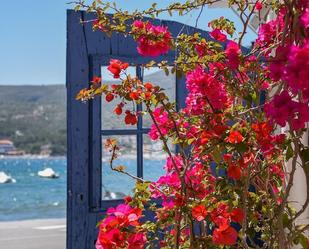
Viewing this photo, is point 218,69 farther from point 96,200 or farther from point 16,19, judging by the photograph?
point 16,19

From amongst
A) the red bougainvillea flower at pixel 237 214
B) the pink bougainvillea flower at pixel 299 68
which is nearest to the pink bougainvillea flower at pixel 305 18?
the pink bougainvillea flower at pixel 299 68

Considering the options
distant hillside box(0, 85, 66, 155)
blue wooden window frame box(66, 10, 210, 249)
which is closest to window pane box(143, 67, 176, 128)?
blue wooden window frame box(66, 10, 210, 249)

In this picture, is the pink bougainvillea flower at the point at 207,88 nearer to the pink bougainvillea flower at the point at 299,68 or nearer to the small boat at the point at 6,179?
the pink bougainvillea flower at the point at 299,68

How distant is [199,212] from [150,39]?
1.76ft

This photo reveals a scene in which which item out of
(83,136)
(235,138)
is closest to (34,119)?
(83,136)

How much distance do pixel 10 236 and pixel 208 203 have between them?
6.56 meters

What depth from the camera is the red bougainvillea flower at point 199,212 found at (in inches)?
65.5

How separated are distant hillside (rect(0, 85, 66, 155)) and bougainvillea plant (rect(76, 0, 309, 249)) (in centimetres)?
3851

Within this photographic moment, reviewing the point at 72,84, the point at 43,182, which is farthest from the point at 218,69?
the point at 43,182

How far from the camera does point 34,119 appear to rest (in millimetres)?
40844

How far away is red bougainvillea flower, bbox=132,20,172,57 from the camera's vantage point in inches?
72.8

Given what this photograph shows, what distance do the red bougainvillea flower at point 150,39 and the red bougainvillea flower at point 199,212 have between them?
0.49 meters

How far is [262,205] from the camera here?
1951mm

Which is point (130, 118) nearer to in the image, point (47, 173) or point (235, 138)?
point (235, 138)
